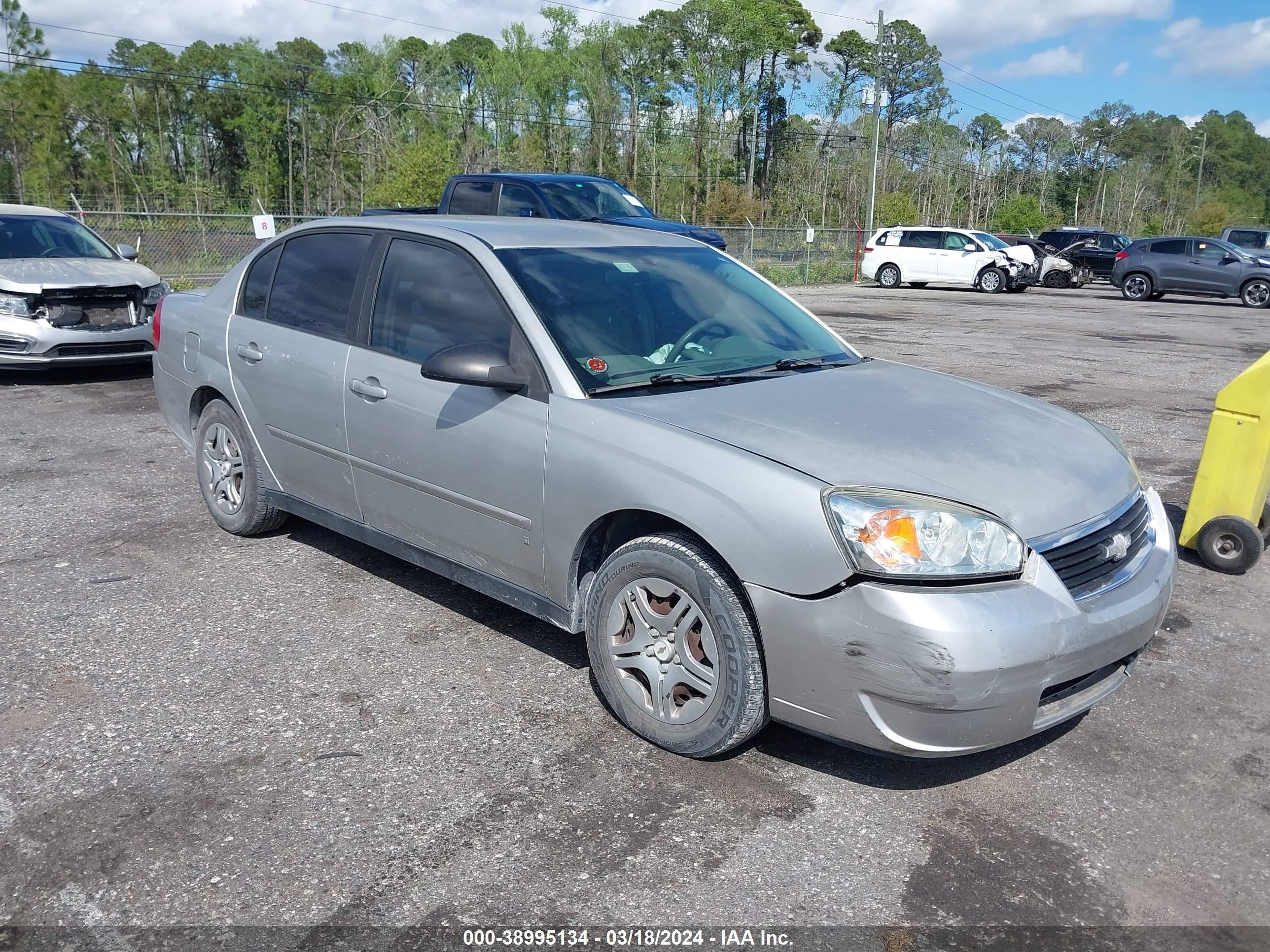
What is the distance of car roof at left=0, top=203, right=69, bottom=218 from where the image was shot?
1088cm

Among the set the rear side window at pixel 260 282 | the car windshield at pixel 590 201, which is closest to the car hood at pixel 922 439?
the rear side window at pixel 260 282

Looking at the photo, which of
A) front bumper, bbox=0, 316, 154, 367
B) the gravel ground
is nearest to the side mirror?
the gravel ground

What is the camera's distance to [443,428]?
389 centimetres

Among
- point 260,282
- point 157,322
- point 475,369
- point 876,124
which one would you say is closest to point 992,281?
point 876,124

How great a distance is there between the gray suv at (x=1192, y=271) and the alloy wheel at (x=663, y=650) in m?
26.6

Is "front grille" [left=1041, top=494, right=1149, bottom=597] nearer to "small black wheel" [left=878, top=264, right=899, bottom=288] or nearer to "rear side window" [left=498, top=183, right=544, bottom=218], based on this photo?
"rear side window" [left=498, top=183, right=544, bottom=218]

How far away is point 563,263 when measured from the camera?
4.11 m

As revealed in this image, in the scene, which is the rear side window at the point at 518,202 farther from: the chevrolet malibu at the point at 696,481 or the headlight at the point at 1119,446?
the headlight at the point at 1119,446

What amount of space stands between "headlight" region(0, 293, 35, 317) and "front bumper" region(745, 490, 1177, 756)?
364 inches

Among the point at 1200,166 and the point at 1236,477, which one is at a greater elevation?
the point at 1200,166

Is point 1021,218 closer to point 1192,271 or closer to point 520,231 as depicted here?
point 1192,271

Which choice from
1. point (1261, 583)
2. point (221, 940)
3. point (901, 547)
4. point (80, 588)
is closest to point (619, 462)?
point (901, 547)

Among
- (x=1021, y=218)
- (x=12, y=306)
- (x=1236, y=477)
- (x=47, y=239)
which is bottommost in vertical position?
(x=1236, y=477)

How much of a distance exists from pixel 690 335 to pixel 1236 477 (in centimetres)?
299
